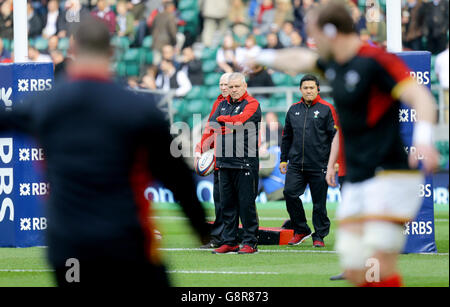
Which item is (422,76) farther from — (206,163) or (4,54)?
(4,54)

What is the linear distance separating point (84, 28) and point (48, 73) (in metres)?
8.12

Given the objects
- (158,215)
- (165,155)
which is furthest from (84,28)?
(158,215)

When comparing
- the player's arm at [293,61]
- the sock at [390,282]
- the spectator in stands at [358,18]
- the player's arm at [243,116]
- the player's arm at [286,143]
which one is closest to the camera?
the sock at [390,282]

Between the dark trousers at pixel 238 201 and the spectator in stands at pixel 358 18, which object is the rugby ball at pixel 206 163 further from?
the spectator in stands at pixel 358 18

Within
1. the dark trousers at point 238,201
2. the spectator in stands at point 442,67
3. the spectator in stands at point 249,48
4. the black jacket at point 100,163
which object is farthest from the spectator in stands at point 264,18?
the black jacket at point 100,163

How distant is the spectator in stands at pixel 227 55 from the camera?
21.8 metres

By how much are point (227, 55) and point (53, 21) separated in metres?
6.20

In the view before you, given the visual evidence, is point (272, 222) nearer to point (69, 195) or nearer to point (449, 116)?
point (449, 116)

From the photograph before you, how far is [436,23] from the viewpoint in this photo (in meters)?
20.4

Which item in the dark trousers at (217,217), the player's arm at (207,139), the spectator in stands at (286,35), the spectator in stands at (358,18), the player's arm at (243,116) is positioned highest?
the spectator in stands at (358,18)

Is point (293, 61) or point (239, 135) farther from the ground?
point (293, 61)

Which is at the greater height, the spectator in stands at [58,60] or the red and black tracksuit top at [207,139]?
the spectator in stands at [58,60]

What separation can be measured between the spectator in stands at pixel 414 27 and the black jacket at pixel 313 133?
28.4 feet

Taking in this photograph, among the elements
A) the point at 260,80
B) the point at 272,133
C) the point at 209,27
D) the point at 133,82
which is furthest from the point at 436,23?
the point at 133,82
